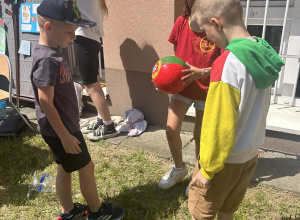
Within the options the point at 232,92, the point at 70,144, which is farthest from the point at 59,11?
the point at 232,92

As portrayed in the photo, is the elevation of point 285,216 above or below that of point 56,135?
below

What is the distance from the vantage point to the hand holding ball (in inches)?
95.5

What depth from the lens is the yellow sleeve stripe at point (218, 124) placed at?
1414mm

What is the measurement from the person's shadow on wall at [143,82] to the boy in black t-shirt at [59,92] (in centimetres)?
199

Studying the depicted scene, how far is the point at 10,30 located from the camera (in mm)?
5012

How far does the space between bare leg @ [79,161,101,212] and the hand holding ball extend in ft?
2.94

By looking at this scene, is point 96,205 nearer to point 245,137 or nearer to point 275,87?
point 245,137

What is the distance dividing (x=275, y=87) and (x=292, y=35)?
726mm

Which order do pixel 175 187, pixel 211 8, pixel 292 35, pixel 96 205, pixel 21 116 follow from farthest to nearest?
pixel 21 116 → pixel 292 35 → pixel 175 187 → pixel 96 205 → pixel 211 8

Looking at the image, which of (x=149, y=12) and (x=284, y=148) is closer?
(x=284, y=148)

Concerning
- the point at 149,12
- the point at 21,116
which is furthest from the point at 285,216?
the point at 21,116

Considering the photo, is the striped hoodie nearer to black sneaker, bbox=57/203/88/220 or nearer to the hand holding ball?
the hand holding ball

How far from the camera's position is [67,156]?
2.13m

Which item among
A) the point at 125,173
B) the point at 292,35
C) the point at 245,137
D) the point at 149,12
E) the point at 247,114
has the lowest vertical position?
the point at 125,173
